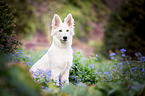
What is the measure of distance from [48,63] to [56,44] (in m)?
0.54

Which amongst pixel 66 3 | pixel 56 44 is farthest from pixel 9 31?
pixel 66 3

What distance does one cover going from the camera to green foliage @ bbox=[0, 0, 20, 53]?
3626 millimetres

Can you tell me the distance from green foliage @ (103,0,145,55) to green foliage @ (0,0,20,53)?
6257mm

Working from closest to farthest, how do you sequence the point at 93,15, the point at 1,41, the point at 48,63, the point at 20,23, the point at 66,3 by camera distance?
the point at 1,41 < the point at 48,63 < the point at 20,23 < the point at 66,3 < the point at 93,15

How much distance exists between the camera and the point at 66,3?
57.2ft

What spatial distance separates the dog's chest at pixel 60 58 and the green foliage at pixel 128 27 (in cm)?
539

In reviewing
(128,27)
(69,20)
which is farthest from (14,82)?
(128,27)

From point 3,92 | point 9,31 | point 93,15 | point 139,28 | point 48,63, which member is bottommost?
point 3,92

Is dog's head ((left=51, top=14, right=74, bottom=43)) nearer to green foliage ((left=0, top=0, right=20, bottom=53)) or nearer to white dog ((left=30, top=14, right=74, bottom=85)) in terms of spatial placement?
white dog ((left=30, top=14, right=74, bottom=85))

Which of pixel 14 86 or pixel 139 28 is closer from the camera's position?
pixel 14 86

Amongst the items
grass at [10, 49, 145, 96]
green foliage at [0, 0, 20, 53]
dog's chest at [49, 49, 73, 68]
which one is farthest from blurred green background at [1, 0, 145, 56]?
grass at [10, 49, 145, 96]

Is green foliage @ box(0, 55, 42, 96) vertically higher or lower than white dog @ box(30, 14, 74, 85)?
lower

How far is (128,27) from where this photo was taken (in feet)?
29.0

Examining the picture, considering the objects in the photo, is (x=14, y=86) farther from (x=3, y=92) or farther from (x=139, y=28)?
(x=139, y=28)
